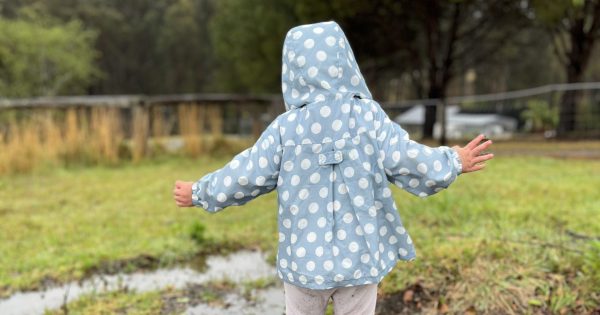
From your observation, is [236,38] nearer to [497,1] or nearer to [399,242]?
[497,1]

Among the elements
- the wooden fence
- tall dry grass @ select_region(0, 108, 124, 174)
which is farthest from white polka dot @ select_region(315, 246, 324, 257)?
the wooden fence

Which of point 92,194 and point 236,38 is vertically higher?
point 236,38

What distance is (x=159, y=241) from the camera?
4129 millimetres

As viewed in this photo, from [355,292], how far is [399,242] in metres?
0.23

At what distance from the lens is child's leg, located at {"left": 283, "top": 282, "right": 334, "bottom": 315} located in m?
1.86

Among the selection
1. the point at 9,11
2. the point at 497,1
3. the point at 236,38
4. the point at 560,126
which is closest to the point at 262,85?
the point at 236,38

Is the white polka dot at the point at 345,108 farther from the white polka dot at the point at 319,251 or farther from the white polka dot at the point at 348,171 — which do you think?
the white polka dot at the point at 319,251

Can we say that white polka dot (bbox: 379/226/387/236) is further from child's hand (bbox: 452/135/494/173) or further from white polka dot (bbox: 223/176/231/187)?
white polka dot (bbox: 223/176/231/187)

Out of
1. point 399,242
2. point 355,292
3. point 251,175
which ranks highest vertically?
point 251,175

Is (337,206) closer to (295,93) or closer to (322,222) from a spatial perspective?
(322,222)

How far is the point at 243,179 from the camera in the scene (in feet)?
5.95

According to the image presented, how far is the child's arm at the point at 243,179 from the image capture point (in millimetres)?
1817

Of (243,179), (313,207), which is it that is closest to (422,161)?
(313,207)

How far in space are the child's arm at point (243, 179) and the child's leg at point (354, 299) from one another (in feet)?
1.44
